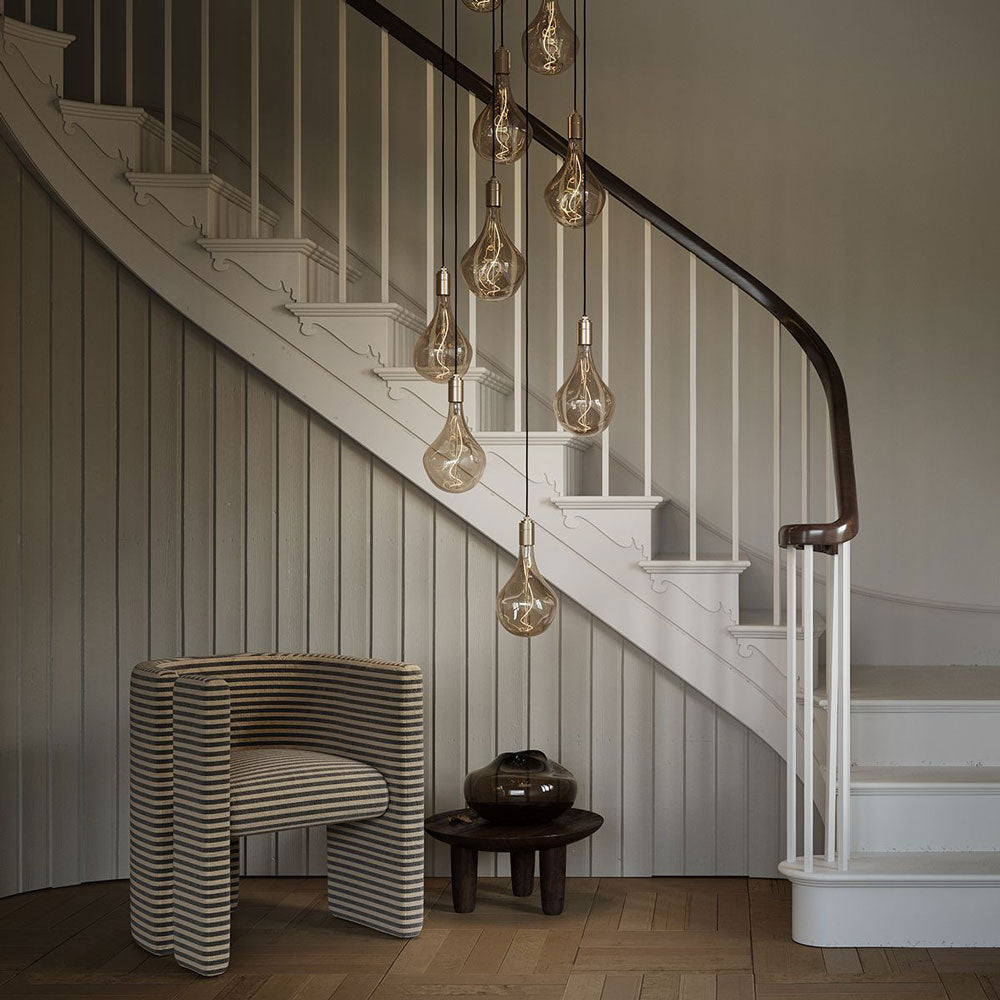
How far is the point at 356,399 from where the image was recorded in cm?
399

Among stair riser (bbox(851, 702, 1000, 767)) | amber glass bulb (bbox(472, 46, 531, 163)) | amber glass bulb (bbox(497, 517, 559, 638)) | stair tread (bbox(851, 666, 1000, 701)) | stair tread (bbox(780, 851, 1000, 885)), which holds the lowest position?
stair tread (bbox(780, 851, 1000, 885))

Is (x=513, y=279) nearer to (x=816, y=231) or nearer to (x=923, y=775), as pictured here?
(x=923, y=775)

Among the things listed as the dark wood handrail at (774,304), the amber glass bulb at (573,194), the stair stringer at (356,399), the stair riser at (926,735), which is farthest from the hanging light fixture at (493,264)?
the stair riser at (926,735)

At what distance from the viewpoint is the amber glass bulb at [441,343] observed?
3.14 meters

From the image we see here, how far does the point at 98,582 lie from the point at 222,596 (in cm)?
39

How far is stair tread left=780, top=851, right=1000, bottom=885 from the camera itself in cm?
330

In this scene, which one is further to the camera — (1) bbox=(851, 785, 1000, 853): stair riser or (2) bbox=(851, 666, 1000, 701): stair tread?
(2) bbox=(851, 666, 1000, 701): stair tread

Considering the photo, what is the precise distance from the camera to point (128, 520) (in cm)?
415

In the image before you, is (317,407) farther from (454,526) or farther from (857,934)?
(857,934)

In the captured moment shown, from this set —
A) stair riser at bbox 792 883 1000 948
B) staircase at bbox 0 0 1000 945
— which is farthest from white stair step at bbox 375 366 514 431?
stair riser at bbox 792 883 1000 948

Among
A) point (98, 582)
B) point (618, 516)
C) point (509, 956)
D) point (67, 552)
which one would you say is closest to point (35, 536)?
point (67, 552)

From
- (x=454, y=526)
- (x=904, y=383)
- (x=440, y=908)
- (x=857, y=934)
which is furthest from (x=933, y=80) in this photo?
(x=440, y=908)

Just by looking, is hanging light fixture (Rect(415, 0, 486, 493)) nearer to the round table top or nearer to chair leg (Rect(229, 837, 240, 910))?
the round table top

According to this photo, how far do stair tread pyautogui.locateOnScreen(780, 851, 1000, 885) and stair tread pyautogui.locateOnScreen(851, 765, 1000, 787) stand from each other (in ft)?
0.62
